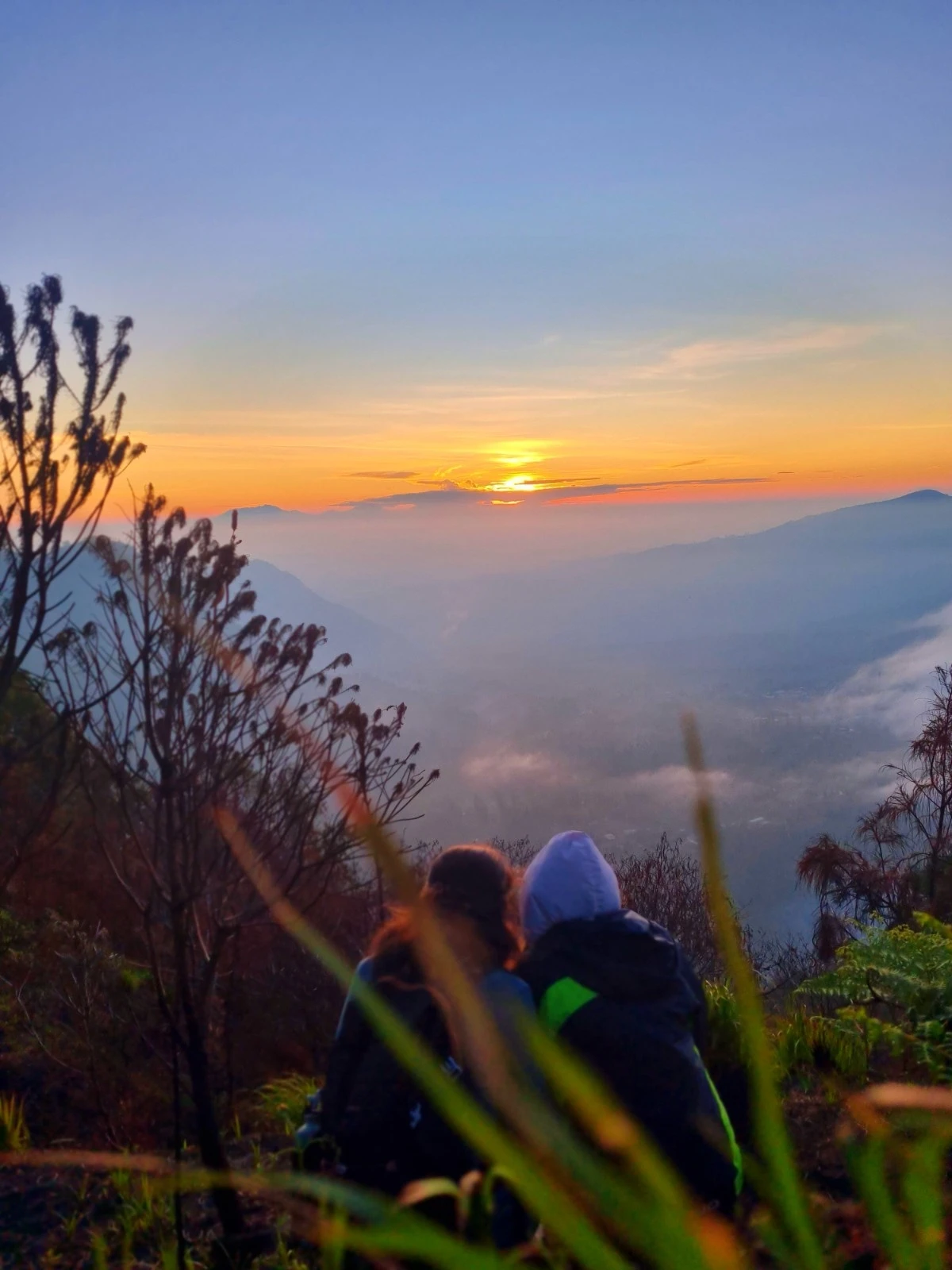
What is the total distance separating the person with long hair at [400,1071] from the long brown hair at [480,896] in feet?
0.07

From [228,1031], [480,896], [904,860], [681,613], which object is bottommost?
[681,613]

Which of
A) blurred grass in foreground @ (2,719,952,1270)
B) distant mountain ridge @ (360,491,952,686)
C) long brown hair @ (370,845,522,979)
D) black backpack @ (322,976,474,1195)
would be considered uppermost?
blurred grass in foreground @ (2,719,952,1270)

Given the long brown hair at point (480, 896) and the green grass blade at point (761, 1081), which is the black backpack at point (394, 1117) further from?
the green grass blade at point (761, 1081)

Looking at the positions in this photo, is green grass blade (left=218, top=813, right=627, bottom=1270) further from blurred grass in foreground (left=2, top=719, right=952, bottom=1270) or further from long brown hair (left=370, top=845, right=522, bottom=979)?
long brown hair (left=370, top=845, right=522, bottom=979)

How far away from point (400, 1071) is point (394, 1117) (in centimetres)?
11

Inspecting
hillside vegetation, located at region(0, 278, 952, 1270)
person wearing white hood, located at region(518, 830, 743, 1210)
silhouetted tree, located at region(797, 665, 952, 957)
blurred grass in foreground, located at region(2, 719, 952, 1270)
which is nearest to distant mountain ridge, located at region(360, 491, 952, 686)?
silhouetted tree, located at region(797, 665, 952, 957)

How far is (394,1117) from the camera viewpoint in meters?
2.45

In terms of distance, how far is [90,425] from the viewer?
3502 mm

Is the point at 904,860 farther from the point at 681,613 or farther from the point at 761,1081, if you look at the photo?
the point at 681,613

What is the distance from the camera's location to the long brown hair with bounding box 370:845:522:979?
2840 millimetres

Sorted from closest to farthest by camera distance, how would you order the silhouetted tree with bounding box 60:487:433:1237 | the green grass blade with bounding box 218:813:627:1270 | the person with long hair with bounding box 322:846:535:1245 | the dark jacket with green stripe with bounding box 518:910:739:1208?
the green grass blade with bounding box 218:813:627:1270
the person with long hair with bounding box 322:846:535:1245
the dark jacket with green stripe with bounding box 518:910:739:1208
the silhouetted tree with bounding box 60:487:433:1237

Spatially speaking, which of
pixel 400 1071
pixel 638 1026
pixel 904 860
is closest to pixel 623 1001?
pixel 638 1026

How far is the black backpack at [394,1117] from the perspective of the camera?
7.77 ft

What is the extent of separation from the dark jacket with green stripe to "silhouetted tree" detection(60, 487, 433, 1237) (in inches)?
55.7
